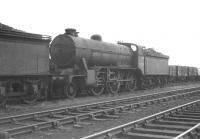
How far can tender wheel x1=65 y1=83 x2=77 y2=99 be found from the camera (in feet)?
49.5

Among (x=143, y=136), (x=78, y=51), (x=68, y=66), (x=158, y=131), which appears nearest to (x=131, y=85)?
(x=68, y=66)

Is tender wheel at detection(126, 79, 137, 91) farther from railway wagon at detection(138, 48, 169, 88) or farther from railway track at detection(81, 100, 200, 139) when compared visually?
railway track at detection(81, 100, 200, 139)

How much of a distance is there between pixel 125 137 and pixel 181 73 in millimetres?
30786

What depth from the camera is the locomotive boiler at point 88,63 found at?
15.9 metres

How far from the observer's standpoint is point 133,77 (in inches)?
845

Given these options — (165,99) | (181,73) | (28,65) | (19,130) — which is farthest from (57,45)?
(181,73)

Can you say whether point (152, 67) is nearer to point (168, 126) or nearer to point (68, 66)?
point (68, 66)

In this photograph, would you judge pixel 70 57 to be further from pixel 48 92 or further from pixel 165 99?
pixel 165 99

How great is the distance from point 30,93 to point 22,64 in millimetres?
1285

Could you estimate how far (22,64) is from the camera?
41.1 feet

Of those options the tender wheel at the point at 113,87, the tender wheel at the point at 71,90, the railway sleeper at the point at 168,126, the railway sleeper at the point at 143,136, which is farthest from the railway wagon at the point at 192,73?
the railway sleeper at the point at 143,136

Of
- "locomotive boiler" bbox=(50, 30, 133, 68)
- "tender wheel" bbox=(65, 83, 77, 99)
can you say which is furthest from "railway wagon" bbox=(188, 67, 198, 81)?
"tender wheel" bbox=(65, 83, 77, 99)

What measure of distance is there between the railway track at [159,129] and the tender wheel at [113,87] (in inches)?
364

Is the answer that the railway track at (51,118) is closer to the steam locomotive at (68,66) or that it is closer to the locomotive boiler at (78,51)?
the steam locomotive at (68,66)
